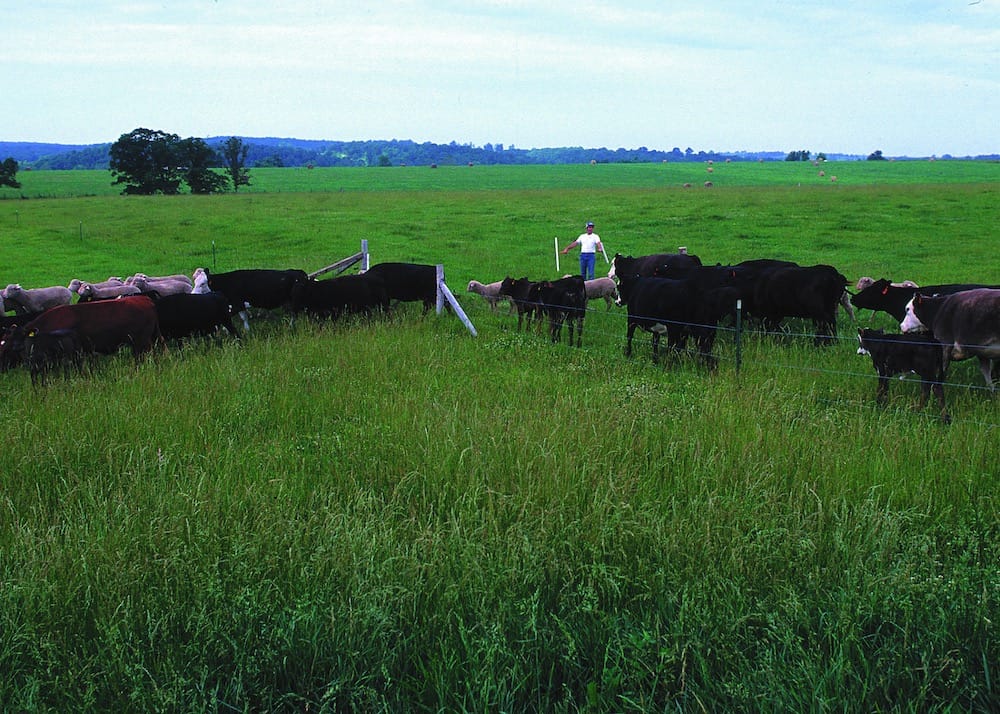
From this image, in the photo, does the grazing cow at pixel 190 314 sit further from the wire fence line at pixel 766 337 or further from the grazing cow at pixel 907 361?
the grazing cow at pixel 907 361

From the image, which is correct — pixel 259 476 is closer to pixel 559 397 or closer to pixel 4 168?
pixel 559 397

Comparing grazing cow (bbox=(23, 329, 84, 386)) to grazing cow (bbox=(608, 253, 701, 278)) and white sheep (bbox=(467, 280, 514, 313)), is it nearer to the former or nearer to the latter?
white sheep (bbox=(467, 280, 514, 313))

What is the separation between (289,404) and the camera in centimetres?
969

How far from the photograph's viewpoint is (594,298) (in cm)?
1852

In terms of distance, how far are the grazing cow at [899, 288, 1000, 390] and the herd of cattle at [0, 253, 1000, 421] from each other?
0.04 feet

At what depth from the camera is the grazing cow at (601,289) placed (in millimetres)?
18125

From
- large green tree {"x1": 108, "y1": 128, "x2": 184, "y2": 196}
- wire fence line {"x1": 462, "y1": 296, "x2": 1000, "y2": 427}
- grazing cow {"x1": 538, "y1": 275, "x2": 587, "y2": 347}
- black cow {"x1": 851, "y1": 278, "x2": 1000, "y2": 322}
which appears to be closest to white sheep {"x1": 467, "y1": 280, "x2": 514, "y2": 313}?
wire fence line {"x1": 462, "y1": 296, "x2": 1000, "y2": 427}

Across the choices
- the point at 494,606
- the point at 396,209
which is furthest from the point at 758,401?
the point at 396,209

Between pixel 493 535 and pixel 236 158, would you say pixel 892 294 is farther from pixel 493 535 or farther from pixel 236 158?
pixel 236 158

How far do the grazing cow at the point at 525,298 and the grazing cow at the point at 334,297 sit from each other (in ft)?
8.16

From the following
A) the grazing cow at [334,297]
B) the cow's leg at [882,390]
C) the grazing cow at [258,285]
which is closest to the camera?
the cow's leg at [882,390]

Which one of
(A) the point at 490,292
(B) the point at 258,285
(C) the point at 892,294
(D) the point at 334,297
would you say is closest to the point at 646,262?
(A) the point at 490,292

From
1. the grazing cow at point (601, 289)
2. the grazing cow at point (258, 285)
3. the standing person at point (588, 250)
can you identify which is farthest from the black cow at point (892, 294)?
the grazing cow at point (258, 285)

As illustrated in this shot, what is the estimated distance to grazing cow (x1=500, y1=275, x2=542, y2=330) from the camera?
15.2 meters
